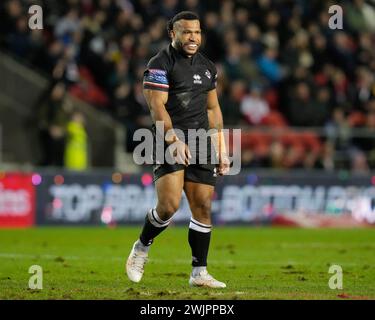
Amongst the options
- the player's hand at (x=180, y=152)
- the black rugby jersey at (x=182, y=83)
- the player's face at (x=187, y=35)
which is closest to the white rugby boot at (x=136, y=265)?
the player's hand at (x=180, y=152)

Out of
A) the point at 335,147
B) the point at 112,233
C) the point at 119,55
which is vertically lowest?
the point at 112,233

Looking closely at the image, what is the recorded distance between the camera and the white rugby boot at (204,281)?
10.2m

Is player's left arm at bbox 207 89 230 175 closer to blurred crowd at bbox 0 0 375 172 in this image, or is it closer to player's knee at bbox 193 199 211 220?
player's knee at bbox 193 199 211 220

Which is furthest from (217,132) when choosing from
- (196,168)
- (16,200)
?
(16,200)

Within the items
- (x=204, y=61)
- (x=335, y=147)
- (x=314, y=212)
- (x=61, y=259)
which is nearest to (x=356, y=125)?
(x=335, y=147)

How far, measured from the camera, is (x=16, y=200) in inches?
810

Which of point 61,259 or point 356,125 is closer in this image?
point 61,259

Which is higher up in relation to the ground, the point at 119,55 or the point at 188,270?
the point at 119,55

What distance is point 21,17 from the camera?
22672 millimetres

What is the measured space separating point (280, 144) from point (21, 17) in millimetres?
6578

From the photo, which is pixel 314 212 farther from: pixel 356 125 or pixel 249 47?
pixel 249 47

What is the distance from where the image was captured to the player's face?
10195mm

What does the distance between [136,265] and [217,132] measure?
1.64 meters

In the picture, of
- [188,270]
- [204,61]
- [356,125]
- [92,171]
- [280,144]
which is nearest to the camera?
[204,61]
